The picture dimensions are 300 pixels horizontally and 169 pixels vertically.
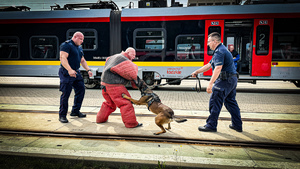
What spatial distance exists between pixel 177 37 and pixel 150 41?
122 centimetres

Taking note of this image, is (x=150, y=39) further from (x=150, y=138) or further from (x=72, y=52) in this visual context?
(x=150, y=138)

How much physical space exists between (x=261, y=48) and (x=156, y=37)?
450cm

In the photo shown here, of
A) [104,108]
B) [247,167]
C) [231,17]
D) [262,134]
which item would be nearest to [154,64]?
[231,17]

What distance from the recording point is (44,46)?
10.7 meters

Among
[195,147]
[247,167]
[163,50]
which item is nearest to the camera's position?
[247,167]

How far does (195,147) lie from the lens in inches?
134

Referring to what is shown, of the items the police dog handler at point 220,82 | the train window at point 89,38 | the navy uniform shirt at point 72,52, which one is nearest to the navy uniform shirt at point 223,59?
the police dog handler at point 220,82

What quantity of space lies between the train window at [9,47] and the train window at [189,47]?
7864 millimetres

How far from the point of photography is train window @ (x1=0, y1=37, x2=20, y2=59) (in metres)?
10.9

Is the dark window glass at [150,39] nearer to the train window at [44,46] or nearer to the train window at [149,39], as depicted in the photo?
the train window at [149,39]

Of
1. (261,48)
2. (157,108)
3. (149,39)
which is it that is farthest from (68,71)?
(261,48)

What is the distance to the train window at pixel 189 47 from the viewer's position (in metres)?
9.61

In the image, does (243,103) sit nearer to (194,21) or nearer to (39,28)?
(194,21)

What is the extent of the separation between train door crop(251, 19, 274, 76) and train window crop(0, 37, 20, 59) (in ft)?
36.2
